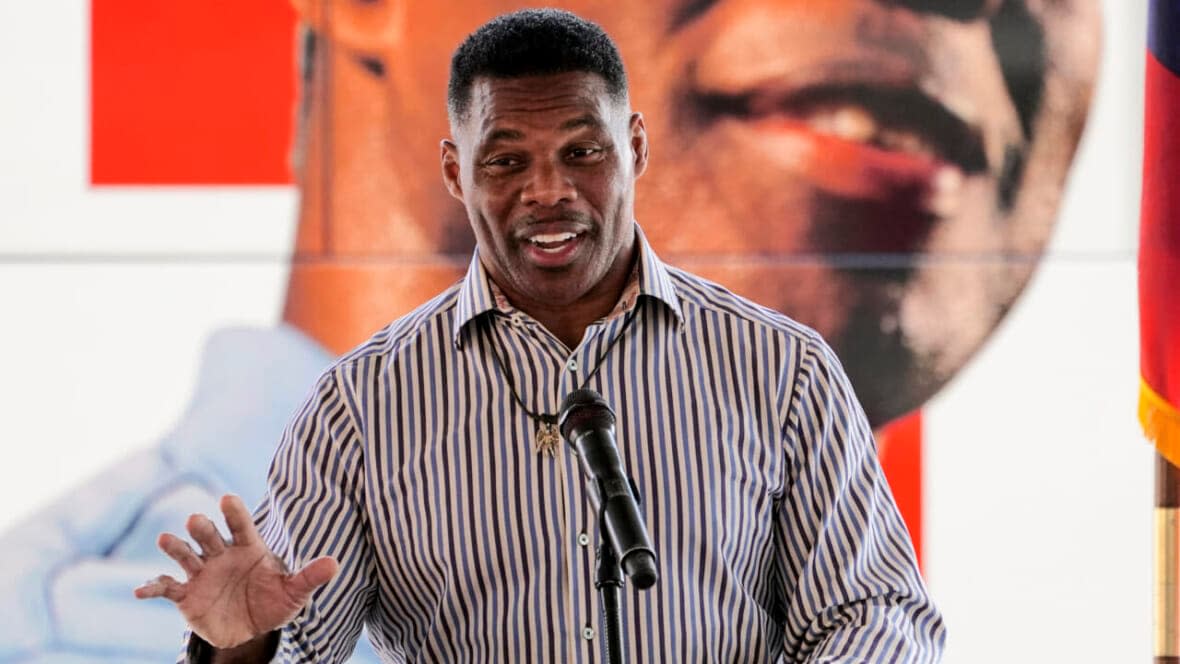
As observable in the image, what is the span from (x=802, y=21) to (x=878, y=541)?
5.60 ft

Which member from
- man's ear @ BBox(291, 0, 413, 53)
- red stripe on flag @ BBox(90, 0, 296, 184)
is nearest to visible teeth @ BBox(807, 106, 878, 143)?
man's ear @ BBox(291, 0, 413, 53)

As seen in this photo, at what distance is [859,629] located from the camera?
1716mm

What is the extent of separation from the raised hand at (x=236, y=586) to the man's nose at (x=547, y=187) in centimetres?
55

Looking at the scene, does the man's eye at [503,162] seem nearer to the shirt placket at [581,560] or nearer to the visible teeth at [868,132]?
the shirt placket at [581,560]

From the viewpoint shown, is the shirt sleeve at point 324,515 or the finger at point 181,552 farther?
the shirt sleeve at point 324,515

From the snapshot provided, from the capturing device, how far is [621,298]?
189cm

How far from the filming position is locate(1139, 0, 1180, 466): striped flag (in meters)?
3.06

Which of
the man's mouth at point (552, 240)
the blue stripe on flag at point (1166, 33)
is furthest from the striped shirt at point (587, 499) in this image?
the blue stripe on flag at point (1166, 33)

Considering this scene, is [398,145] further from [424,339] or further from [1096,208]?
[1096,208]

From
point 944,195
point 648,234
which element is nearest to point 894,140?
point 944,195

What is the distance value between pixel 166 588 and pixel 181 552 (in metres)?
0.04

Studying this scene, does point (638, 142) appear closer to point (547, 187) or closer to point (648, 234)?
point (547, 187)

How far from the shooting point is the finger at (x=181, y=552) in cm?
147

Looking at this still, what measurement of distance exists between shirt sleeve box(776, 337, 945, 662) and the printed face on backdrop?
1315mm
